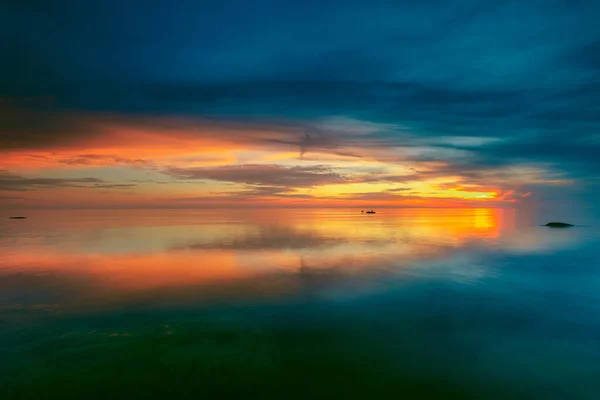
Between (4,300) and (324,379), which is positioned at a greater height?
(324,379)

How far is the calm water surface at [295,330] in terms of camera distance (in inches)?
464

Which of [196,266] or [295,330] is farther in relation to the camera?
[196,266]

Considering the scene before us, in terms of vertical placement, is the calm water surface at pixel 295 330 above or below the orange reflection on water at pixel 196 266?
above

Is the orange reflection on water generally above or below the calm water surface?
below

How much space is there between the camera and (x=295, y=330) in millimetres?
16578

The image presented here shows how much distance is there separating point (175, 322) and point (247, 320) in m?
3.81

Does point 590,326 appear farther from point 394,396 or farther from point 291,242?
point 291,242

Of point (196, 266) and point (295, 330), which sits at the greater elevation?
point (295, 330)

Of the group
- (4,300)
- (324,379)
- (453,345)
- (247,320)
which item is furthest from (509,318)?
(4,300)

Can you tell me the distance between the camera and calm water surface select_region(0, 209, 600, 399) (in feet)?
38.7

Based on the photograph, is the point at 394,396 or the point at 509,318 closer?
the point at 394,396

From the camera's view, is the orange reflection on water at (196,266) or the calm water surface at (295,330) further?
the orange reflection on water at (196,266)

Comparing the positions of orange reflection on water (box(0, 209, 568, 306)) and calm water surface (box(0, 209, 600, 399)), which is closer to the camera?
calm water surface (box(0, 209, 600, 399))

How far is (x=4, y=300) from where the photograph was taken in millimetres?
21328
